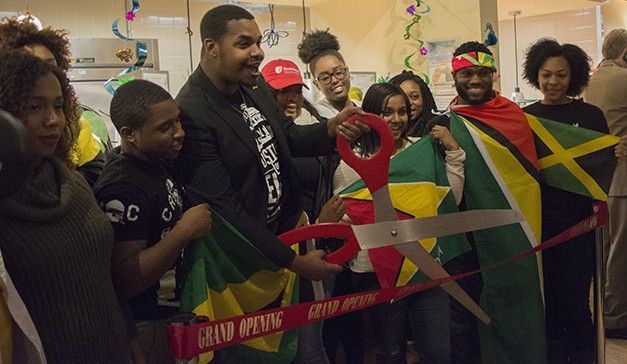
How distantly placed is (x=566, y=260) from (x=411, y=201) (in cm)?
84

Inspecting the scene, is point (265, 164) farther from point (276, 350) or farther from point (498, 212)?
point (498, 212)

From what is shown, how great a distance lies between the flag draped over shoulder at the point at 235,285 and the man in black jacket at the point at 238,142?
0.20 feet

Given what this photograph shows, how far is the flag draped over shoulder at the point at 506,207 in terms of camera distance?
2.49m

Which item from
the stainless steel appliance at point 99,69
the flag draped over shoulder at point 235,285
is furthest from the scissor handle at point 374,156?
the stainless steel appliance at point 99,69

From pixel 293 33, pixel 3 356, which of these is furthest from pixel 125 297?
pixel 293 33

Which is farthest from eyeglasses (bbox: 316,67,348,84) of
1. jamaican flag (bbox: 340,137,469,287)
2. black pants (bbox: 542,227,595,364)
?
black pants (bbox: 542,227,595,364)

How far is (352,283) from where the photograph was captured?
252 cm

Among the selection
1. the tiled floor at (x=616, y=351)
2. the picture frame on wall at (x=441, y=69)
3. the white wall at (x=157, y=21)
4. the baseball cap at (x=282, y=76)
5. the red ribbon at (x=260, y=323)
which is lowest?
the tiled floor at (x=616, y=351)

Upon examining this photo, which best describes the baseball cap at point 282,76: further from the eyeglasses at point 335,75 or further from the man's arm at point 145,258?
the man's arm at point 145,258

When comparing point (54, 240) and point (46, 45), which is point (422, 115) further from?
point (54, 240)

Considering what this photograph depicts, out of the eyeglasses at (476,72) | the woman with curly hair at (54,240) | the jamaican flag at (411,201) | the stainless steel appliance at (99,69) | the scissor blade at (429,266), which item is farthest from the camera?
the stainless steel appliance at (99,69)

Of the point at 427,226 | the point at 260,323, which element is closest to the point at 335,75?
the point at 427,226

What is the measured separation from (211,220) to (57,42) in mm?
642

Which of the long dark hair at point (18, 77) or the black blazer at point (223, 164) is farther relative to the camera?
the black blazer at point (223, 164)
